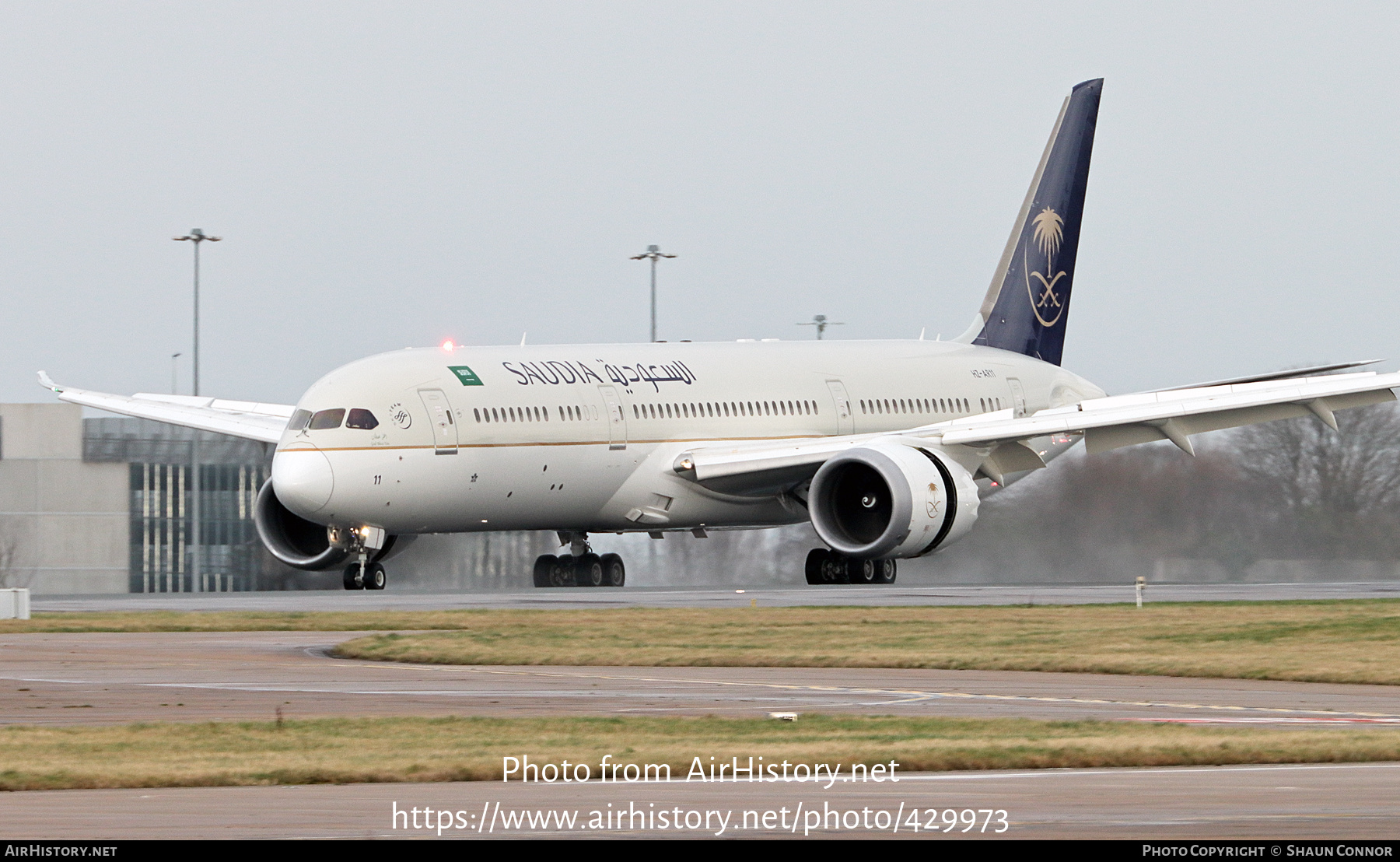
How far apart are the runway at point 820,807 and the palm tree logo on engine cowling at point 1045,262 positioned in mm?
35912

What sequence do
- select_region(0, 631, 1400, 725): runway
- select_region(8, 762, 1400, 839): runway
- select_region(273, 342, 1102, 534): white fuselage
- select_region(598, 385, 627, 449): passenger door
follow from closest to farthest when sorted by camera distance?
select_region(8, 762, 1400, 839): runway
select_region(0, 631, 1400, 725): runway
select_region(273, 342, 1102, 534): white fuselage
select_region(598, 385, 627, 449): passenger door

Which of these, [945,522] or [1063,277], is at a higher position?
[1063,277]

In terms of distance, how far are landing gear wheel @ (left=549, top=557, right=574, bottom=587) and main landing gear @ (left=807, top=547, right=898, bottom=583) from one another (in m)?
5.02

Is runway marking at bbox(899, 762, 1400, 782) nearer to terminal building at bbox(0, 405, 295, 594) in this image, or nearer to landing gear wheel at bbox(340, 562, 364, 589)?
landing gear wheel at bbox(340, 562, 364, 589)

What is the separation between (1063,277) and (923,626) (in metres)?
24.0

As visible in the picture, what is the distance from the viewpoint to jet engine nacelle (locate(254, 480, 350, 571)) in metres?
39.8

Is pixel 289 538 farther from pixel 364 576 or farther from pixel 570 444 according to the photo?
pixel 570 444

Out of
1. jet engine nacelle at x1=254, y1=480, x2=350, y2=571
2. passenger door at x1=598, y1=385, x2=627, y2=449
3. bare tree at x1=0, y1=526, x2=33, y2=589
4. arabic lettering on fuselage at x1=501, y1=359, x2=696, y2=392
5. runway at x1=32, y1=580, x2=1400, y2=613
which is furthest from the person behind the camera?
bare tree at x1=0, y1=526, x2=33, y2=589

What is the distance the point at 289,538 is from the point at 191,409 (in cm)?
513

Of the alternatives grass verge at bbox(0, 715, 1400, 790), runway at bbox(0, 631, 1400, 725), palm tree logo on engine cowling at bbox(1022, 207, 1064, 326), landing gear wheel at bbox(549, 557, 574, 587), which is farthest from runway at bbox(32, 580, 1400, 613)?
grass verge at bbox(0, 715, 1400, 790)

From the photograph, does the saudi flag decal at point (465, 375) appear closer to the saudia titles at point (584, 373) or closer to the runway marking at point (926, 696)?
the saudia titles at point (584, 373)

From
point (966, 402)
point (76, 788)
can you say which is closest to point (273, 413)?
point (966, 402)

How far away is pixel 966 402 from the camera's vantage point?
45125 millimetres

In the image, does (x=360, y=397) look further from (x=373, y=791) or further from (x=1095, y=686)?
(x=373, y=791)
